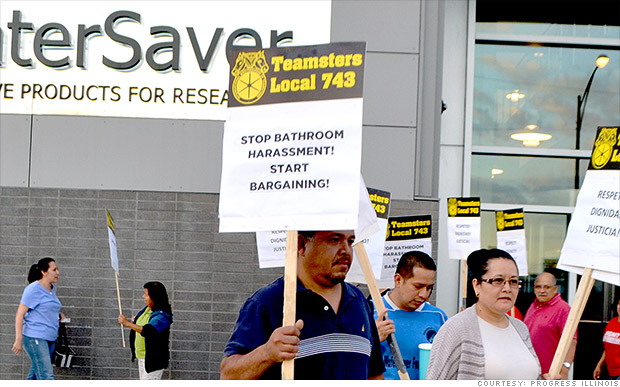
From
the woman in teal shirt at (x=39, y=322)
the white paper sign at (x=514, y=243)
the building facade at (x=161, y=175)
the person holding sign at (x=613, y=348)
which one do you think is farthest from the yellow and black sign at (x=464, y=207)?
the woman in teal shirt at (x=39, y=322)

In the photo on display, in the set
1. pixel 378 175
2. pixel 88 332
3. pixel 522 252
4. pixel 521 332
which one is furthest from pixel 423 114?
pixel 521 332

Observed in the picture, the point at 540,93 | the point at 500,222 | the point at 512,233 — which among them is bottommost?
the point at 512,233

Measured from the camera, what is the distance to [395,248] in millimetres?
7602

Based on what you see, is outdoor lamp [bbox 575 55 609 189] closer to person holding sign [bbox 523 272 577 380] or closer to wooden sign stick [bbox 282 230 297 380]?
person holding sign [bbox 523 272 577 380]

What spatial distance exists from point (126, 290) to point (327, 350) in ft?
25.3

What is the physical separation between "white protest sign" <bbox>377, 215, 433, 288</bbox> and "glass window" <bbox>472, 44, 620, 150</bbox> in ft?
17.2

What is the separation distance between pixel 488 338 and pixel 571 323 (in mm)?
417

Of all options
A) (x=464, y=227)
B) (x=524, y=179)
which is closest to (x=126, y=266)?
(x=464, y=227)

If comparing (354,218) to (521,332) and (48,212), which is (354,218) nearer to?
(521,332)

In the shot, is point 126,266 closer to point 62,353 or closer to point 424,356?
point 62,353

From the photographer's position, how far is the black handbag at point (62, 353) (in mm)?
10328

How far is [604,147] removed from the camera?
14.6 feet

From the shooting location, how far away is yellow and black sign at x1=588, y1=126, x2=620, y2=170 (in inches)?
172

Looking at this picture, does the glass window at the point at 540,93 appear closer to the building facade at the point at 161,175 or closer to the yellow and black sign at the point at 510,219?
the building facade at the point at 161,175
